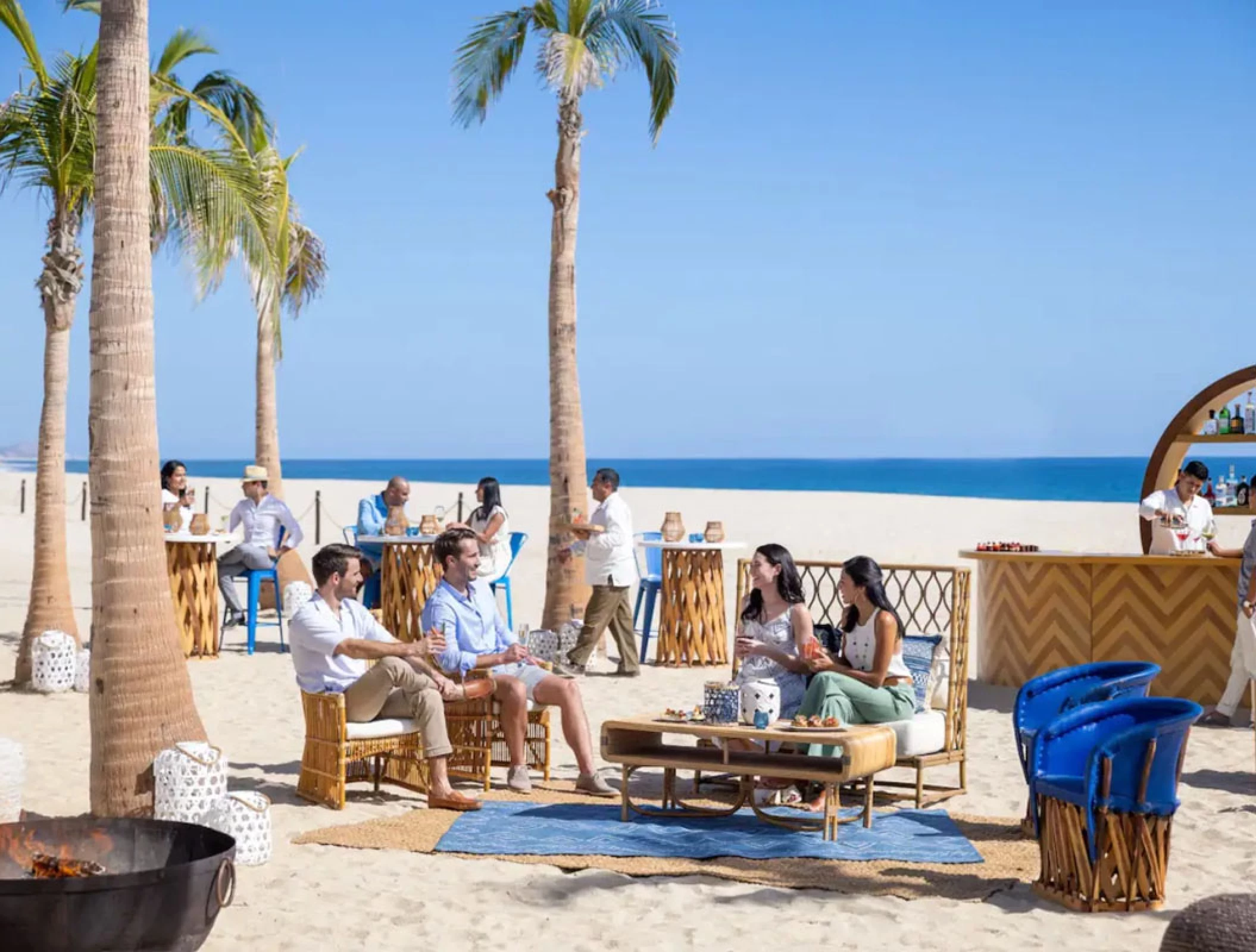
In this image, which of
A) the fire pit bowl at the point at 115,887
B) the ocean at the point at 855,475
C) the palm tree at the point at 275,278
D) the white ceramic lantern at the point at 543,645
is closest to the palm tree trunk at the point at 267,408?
the palm tree at the point at 275,278

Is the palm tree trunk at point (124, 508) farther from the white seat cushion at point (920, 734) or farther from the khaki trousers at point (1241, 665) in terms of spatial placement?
the khaki trousers at point (1241, 665)

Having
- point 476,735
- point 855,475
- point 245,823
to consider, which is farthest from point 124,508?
point 855,475

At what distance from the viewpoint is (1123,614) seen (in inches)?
407

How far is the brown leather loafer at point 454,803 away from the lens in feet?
22.6

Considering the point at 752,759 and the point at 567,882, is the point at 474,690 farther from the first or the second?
the point at 567,882

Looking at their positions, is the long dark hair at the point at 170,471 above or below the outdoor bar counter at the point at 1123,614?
above

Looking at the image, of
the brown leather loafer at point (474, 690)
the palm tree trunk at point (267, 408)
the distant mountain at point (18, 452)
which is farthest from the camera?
the distant mountain at point (18, 452)

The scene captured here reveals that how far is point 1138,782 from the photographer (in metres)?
5.28

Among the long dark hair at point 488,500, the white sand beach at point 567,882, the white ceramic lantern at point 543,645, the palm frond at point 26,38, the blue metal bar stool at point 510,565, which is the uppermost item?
the palm frond at point 26,38

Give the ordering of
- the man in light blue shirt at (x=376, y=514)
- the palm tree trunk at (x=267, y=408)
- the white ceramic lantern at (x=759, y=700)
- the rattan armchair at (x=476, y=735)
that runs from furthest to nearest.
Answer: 1. the palm tree trunk at (x=267, y=408)
2. the man in light blue shirt at (x=376, y=514)
3. the rattan armchair at (x=476, y=735)
4. the white ceramic lantern at (x=759, y=700)

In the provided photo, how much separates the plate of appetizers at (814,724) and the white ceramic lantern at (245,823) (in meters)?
2.18

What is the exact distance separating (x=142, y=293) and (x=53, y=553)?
4941 mm

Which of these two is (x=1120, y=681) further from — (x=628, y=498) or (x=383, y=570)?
(x=628, y=498)

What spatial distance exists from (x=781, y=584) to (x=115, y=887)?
3911 millimetres
